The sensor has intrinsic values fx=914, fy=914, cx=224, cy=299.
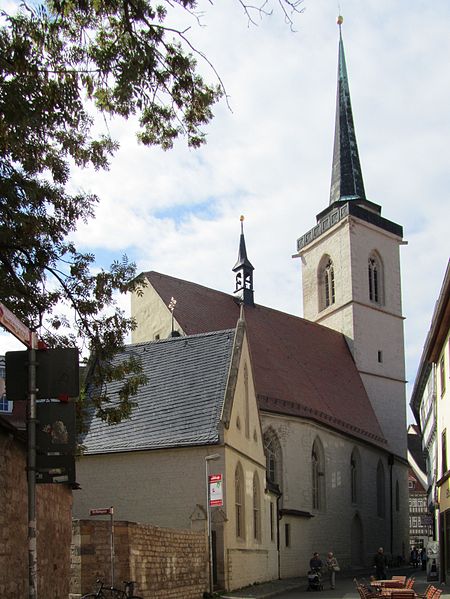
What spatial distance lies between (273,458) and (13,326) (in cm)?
3101

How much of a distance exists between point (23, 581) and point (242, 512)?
1561cm

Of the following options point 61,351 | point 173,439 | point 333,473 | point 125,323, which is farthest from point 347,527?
point 61,351

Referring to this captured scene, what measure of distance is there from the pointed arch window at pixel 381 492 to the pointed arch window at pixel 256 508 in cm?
2114

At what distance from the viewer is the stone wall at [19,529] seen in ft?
32.2

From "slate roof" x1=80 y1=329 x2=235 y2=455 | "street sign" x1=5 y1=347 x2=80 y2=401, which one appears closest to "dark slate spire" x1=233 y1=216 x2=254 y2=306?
"slate roof" x1=80 y1=329 x2=235 y2=455

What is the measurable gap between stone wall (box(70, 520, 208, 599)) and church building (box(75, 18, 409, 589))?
3875mm

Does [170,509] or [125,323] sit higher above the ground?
[125,323]

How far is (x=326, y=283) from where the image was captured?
55.0 metres

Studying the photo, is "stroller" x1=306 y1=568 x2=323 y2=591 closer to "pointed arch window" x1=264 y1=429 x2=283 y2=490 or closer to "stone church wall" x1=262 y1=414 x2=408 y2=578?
"stone church wall" x1=262 y1=414 x2=408 y2=578

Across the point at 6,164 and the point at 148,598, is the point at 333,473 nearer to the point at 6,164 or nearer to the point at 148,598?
the point at 148,598

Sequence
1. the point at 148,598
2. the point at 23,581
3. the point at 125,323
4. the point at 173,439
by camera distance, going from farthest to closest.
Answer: the point at 173,439, the point at 148,598, the point at 125,323, the point at 23,581

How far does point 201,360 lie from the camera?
1054 inches

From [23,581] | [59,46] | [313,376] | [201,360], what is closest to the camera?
[23,581]

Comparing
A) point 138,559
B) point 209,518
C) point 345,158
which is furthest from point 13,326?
point 345,158
